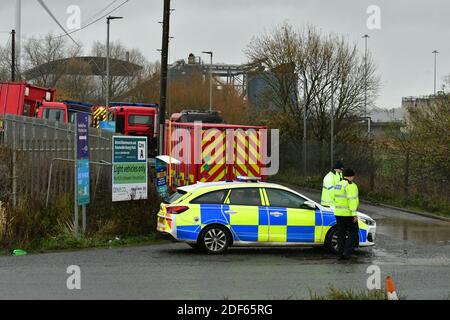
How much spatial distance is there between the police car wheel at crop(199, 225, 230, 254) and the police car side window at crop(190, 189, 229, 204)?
0.50 m

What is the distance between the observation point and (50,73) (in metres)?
61.8

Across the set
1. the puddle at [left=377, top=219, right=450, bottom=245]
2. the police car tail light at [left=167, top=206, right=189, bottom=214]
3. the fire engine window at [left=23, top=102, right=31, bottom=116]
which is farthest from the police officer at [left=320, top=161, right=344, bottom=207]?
the fire engine window at [left=23, top=102, right=31, bottom=116]

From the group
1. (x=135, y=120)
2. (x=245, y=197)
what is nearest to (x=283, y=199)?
(x=245, y=197)

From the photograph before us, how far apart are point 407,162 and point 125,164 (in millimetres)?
13508

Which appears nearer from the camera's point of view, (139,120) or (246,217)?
(246,217)

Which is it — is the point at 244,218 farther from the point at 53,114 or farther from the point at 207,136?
the point at 53,114

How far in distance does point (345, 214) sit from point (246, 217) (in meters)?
1.91

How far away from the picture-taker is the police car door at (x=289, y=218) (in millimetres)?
13648

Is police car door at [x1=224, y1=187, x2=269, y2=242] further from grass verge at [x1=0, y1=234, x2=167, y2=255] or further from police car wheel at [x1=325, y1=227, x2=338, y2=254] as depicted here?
grass verge at [x1=0, y1=234, x2=167, y2=255]

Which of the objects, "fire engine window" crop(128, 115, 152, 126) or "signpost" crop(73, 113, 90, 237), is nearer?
"signpost" crop(73, 113, 90, 237)

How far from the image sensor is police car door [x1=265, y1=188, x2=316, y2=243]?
13648mm

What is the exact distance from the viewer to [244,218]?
44.4ft

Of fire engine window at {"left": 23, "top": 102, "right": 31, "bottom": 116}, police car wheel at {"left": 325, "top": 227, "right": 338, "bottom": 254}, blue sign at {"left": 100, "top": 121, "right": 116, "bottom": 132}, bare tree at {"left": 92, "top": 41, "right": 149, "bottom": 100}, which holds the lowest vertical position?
police car wheel at {"left": 325, "top": 227, "right": 338, "bottom": 254}
